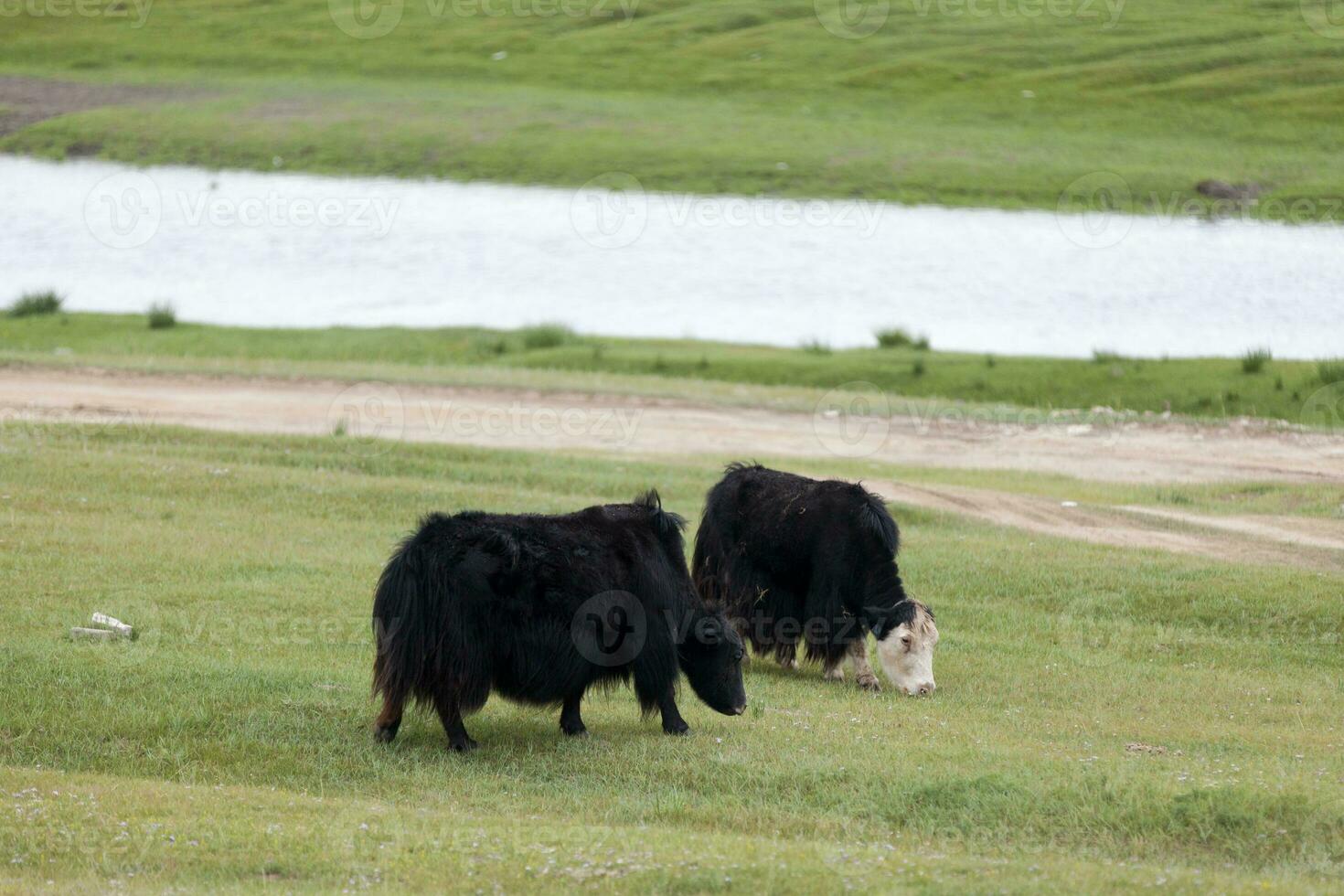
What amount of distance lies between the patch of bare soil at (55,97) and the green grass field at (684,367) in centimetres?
3860

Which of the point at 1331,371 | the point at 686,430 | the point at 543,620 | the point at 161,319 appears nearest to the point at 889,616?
the point at 543,620

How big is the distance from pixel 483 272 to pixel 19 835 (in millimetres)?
40604

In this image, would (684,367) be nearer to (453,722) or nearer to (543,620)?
(543,620)

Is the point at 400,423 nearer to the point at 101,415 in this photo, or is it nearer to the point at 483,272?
the point at 101,415

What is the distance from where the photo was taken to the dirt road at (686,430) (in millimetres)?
23000

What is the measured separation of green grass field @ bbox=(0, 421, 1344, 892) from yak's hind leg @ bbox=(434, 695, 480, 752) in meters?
0.12

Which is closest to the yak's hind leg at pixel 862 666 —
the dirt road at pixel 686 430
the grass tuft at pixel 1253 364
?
the dirt road at pixel 686 430

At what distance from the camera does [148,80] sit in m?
76.0

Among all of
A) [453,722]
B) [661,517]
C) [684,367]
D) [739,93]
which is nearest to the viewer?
[453,722]

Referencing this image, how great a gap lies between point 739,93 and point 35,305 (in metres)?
42.6

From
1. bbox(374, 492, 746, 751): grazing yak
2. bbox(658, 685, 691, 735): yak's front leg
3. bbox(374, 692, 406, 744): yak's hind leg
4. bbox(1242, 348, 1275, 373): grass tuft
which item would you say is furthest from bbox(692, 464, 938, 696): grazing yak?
bbox(1242, 348, 1275, 373): grass tuft

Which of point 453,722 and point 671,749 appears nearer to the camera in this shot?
point 453,722

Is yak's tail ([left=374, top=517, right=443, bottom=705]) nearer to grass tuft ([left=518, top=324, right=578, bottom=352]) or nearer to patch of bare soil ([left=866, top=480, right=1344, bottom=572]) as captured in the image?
patch of bare soil ([left=866, top=480, right=1344, bottom=572])

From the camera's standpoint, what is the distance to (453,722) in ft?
32.9
